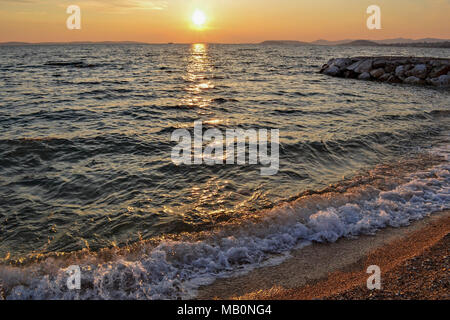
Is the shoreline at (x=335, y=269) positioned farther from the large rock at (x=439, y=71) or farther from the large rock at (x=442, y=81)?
the large rock at (x=439, y=71)

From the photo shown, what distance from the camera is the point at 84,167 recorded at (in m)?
8.97

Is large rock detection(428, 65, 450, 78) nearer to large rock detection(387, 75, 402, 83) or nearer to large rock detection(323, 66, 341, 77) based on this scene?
large rock detection(387, 75, 402, 83)

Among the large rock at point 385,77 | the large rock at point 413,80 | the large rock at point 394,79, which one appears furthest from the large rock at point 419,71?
the large rock at point 385,77

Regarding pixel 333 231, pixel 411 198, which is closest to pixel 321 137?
pixel 411 198

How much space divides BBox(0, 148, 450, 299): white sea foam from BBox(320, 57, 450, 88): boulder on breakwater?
2660cm

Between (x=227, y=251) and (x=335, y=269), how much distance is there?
185 centimetres

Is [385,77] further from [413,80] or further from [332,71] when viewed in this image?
[332,71]

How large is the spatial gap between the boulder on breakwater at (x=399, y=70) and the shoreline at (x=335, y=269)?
28.5m

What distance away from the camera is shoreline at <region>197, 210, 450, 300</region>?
428 cm

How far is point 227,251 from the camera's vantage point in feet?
17.3

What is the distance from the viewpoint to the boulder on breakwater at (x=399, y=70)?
28.3 m

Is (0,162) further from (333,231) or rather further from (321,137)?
(321,137)

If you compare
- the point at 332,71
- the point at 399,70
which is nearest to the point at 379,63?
the point at 399,70
